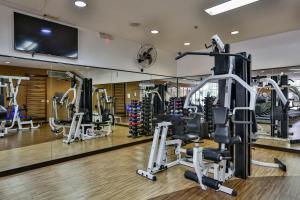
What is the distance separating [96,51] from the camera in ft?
15.4

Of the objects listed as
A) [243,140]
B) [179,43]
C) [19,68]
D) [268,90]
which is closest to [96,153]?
[19,68]

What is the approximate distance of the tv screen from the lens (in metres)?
3.55

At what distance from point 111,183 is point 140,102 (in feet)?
10.00

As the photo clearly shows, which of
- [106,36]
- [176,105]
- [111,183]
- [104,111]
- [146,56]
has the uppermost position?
[106,36]

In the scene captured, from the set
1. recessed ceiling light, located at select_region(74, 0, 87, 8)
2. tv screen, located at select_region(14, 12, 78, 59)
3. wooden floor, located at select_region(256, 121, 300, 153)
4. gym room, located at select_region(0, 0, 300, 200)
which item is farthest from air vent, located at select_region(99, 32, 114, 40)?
wooden floor, located at select_region(256, 121, 300, 153)

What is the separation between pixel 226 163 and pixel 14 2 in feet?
14.1

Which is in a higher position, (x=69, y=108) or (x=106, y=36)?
(x=106, y=36)

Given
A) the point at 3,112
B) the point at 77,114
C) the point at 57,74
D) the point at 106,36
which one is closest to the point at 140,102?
the point at 77,114

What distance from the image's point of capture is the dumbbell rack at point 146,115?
5840mm

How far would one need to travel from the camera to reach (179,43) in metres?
5.52

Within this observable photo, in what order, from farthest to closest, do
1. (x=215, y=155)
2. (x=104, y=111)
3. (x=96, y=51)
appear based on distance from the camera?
1. (x=104, y=111)
2. (x=96, y=51)
3. (x=215, y=155)

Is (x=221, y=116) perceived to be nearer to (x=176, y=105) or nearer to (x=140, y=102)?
(x=176, y=105)

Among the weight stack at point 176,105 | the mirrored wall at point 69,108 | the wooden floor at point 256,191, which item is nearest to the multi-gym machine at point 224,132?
the wooden floor at point 256,191

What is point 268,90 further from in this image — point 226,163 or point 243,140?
point 226,163
